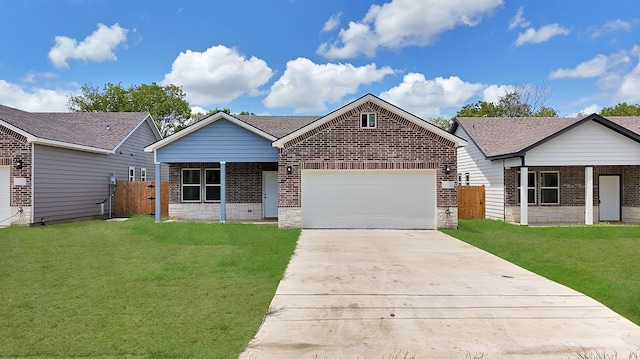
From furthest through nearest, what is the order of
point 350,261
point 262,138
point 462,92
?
point 462,92
point 262,138
point 350,261

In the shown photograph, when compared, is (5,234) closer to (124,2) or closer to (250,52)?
(124,2)

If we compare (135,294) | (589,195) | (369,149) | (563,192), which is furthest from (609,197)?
(135,294)

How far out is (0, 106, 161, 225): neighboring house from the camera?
570 inches

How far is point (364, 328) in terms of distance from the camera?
4.79 m

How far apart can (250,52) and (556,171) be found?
18.7m

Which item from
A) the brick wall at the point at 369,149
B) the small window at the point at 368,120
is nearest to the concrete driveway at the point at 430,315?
the brick wall at the point at 369,149

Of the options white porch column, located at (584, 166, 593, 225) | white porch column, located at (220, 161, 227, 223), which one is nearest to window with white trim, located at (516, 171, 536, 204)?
white porch column, located at (584, 166, 593, 225)

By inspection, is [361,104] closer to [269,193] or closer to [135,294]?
[269,193]

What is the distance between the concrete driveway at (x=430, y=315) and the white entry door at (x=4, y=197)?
12.5 meters

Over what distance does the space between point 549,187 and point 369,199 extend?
8.65 meters

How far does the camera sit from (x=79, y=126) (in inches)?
837

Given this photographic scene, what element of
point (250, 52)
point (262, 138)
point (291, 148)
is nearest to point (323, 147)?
point (291, 148)

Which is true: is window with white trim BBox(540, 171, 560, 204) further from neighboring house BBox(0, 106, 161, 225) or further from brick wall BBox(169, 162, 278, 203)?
neighboring house BBox(0, 106, 161, 225)

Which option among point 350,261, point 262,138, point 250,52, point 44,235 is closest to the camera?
point 350,261
